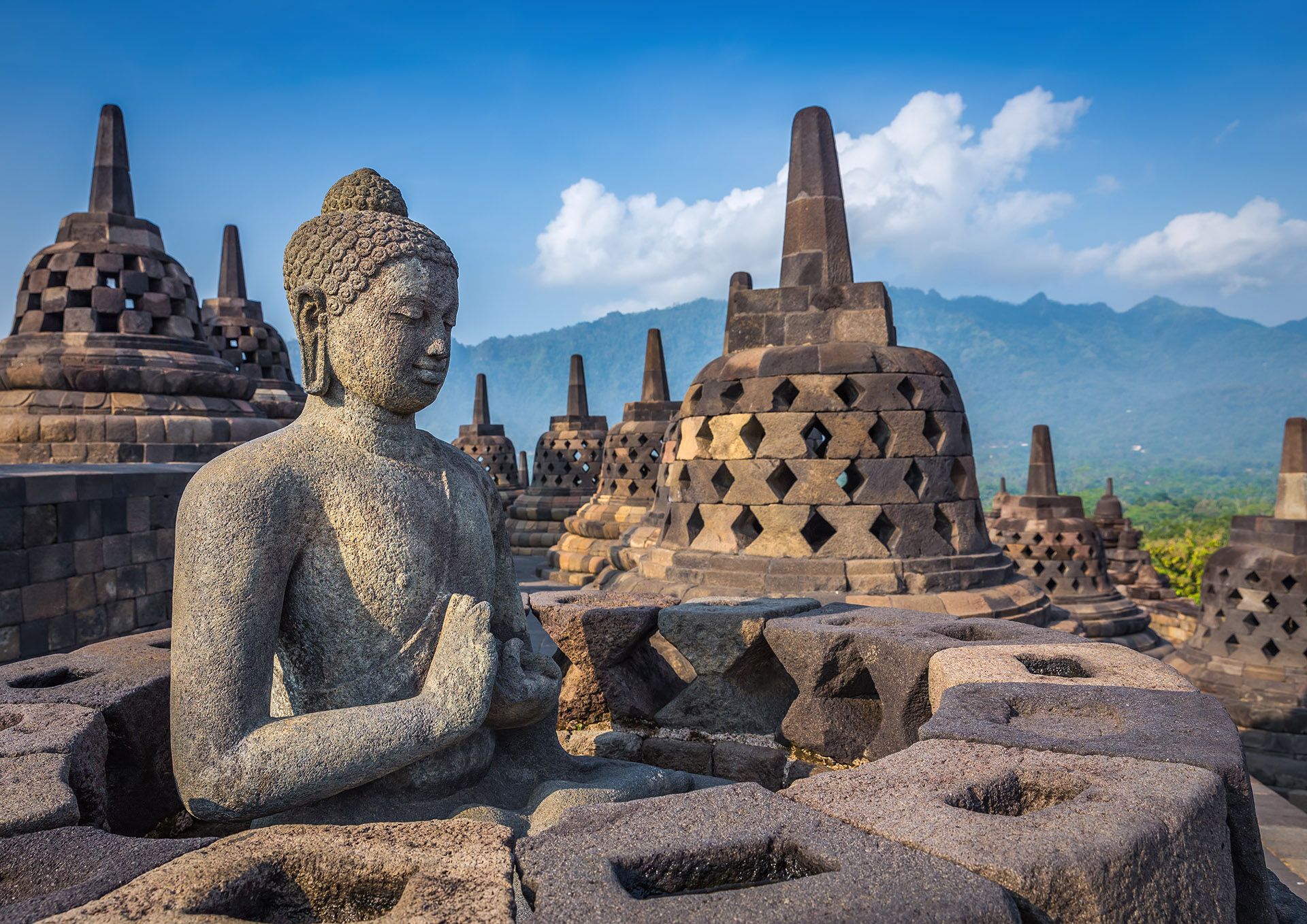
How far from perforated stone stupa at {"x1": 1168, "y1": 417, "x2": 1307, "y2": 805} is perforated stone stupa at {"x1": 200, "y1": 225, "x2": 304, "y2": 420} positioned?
12.6 metres

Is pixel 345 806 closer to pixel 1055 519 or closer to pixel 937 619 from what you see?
pixel 937 619

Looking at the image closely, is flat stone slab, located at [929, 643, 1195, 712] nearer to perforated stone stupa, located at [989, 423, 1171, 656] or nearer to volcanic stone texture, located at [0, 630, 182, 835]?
volcanic stone texture, located at [0, 630, 182, 835]

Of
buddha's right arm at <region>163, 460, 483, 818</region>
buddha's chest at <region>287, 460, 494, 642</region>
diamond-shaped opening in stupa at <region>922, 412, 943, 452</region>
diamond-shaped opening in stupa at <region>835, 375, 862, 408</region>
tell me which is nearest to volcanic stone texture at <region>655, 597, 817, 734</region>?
buddha's chest at <region>287, 460, 494, 642</region>

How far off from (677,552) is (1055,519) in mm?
9010

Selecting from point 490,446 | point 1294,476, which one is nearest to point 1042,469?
point 1294,476

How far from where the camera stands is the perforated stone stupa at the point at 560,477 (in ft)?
46.5

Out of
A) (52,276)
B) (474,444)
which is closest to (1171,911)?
(52,276)

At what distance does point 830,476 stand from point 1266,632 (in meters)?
7.49

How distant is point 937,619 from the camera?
3020 mm

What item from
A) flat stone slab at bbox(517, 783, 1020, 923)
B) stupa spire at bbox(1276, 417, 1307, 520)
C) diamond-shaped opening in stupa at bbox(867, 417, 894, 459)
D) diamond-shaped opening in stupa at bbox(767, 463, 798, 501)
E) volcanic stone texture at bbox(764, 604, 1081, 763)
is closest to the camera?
flat stone slab at bbox(517, 783, 1020, 923)

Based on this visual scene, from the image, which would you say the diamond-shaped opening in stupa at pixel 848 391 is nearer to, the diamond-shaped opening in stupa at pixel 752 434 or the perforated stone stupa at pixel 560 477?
the diamond-shaped opening in stupa at pixel 752 434

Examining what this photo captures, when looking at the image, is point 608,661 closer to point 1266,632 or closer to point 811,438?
point 811,438

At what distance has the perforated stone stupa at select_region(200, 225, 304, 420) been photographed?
46.8 ft

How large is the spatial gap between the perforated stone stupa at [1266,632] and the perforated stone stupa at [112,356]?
1042 centimetres
